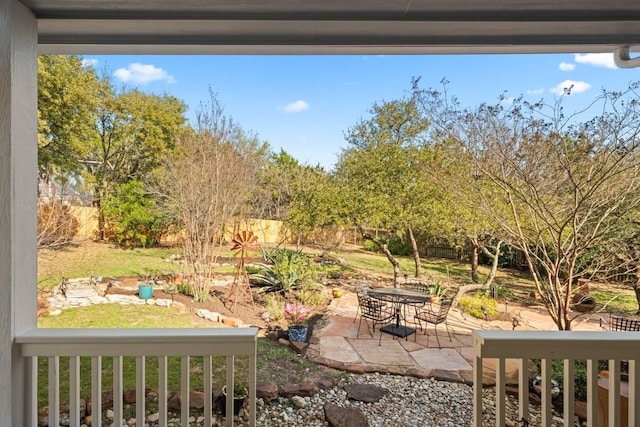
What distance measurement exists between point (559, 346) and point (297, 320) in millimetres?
2992

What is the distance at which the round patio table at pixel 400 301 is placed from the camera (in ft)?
12.3

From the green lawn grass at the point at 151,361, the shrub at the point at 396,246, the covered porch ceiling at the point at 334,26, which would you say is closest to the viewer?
the covered porch ceiling at the point at 334,26

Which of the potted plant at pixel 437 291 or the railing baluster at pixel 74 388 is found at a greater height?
the railing baluster at pixel 74 388

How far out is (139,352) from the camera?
1.25 m

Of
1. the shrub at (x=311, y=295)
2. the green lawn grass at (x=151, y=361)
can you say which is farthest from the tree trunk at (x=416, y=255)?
the green lawn grass at (x=151, y=361)

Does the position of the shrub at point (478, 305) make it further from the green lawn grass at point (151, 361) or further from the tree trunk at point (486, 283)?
the green lawn grass at point (151, 361)

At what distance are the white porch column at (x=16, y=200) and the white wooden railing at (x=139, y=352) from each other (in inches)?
2.4

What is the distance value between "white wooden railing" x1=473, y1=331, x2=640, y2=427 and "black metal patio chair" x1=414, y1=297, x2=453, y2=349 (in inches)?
99.5

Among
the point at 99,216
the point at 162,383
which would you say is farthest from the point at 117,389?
the point at 99,216

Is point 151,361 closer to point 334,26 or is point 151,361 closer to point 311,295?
point 311,295

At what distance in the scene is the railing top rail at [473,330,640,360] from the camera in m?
1.21

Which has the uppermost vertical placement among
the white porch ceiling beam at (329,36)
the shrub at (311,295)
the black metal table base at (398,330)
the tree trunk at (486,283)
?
the white porch ceiling beam at (329,36)

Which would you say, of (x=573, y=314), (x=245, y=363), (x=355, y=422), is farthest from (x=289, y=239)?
(x=573, y=314)

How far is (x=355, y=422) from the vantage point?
244 cm
